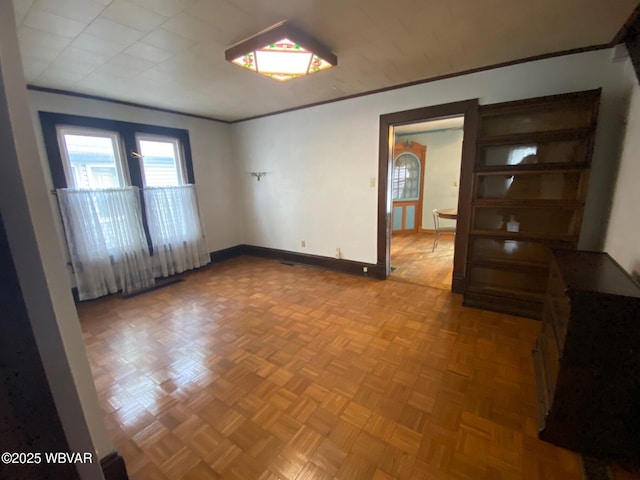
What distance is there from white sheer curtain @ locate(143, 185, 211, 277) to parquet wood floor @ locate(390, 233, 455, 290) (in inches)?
122

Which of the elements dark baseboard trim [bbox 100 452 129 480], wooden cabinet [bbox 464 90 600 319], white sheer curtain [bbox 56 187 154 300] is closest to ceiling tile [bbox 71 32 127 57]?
white sheer curtain [bbox 56 187 154 300]

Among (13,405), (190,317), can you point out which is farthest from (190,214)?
(13,405)

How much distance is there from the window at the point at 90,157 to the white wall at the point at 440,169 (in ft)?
18.0

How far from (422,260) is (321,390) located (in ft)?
10.4

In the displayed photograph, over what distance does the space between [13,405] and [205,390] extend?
64.4 inches

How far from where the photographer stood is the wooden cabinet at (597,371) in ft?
3.89

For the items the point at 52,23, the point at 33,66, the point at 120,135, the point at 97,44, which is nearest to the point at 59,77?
the point at 33,66

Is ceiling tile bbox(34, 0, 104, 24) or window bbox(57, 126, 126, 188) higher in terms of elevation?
ceiling tile bbox(34, 0, 104, 24)

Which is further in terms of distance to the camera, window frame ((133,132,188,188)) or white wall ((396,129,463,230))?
white wall ((396,129,463,230))

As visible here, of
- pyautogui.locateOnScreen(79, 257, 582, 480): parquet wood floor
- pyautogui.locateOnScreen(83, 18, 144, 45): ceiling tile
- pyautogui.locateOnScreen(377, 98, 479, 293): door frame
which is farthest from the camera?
pyautogui.locateOnScreen(377, 98, 479, 293): door frame

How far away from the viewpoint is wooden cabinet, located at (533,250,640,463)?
3.89 feet

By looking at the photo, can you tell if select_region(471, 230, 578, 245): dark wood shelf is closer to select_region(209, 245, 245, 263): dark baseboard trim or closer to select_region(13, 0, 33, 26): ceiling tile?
select_region(13, 0, 33, 26): ceiling tile

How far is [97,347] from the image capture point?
7.46ft

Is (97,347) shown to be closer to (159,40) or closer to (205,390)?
(205,390)
